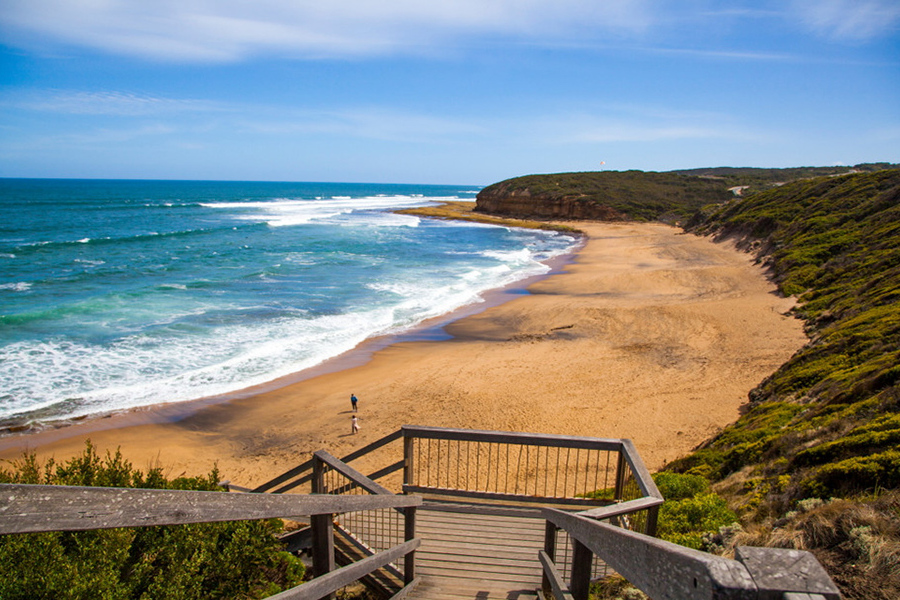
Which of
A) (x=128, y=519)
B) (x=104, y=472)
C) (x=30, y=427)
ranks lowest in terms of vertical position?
(x=30, y=427)

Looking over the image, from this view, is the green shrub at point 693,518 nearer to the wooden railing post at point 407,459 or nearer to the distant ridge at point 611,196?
the wooden railing post at point 407,459

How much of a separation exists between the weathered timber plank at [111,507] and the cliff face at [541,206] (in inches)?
3123

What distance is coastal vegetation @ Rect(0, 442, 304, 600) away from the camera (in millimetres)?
3178

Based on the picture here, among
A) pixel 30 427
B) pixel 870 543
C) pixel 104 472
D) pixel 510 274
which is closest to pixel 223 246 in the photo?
pixel 510 274

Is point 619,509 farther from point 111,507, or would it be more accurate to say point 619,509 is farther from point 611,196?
point 611,196

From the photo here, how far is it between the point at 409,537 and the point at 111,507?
3484 mm

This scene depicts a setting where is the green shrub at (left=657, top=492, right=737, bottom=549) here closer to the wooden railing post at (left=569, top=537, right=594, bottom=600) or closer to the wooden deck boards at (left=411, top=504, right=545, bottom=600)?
the wooden deck boards at (left=411, top=504, right=545, bottom=600)

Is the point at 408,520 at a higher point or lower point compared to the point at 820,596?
lower

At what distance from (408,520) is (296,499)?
225 cm

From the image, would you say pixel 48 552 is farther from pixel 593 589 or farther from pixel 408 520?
pixel 593 589

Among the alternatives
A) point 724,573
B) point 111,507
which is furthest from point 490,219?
point 724,573

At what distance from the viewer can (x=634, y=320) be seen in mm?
23656

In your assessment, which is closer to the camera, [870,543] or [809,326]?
[870,543]

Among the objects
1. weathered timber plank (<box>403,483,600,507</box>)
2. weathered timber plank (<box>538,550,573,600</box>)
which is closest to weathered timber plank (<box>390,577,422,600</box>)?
weathered timber plank (<box>538,550,573,600</box>)
